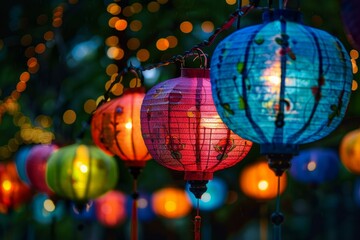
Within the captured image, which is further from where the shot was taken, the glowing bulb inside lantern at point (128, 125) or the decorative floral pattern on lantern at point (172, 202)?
the decorative floral pattern on lantern at point (172, 202)

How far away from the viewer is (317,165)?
8.95m

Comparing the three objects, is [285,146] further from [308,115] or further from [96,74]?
[96,74]

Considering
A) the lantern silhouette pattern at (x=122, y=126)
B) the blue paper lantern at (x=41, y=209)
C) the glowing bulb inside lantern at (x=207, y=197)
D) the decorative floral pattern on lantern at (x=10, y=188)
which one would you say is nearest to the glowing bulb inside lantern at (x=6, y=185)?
the decorative floral pattern on lantern at (x=10, y=188)

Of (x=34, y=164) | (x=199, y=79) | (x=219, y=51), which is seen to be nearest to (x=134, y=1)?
(x=34, y=164)

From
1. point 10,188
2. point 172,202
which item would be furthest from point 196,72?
point 172,202

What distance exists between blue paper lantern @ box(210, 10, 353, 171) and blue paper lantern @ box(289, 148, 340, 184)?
5.43 metres

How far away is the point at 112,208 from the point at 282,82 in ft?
28.9

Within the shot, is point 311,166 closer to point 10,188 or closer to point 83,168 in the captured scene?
point 10,188

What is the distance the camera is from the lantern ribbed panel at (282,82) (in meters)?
3.30

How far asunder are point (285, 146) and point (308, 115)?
13 centimetres

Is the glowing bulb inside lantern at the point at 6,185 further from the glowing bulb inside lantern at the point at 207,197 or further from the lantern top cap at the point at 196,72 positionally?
the lantern top cap at the point at 196,72

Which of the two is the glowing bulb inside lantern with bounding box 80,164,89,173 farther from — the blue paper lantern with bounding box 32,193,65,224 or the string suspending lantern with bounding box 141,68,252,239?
the blue paper lantern with bounding box 32,193,65,224

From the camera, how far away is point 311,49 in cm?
332

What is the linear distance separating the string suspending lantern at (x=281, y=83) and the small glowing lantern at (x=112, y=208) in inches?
337
